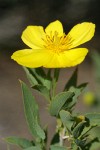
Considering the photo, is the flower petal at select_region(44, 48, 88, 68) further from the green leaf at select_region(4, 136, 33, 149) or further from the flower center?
the green leaf at select_region(4, 136, 33, 149)

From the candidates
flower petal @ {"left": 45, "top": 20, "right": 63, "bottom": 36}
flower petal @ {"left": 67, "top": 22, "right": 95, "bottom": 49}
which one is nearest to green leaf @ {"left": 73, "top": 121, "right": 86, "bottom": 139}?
flower petal @ {"left": 67, "top": 22, "right": 95, "bottom": 49}

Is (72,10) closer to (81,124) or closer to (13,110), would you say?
(13,110)

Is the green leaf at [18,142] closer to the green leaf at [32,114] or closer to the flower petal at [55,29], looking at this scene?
the green leaf at [32,114]

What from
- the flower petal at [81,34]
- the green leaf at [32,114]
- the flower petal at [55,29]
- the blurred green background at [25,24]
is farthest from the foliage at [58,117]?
the blurred green background at [25,24]

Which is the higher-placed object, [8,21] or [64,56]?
[8,21]

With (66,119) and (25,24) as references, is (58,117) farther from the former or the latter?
(25,24)

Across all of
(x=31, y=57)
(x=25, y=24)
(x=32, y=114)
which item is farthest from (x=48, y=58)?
(x=25, y=24)

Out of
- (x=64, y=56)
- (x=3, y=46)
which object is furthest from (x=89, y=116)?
(x=3, y=46)
